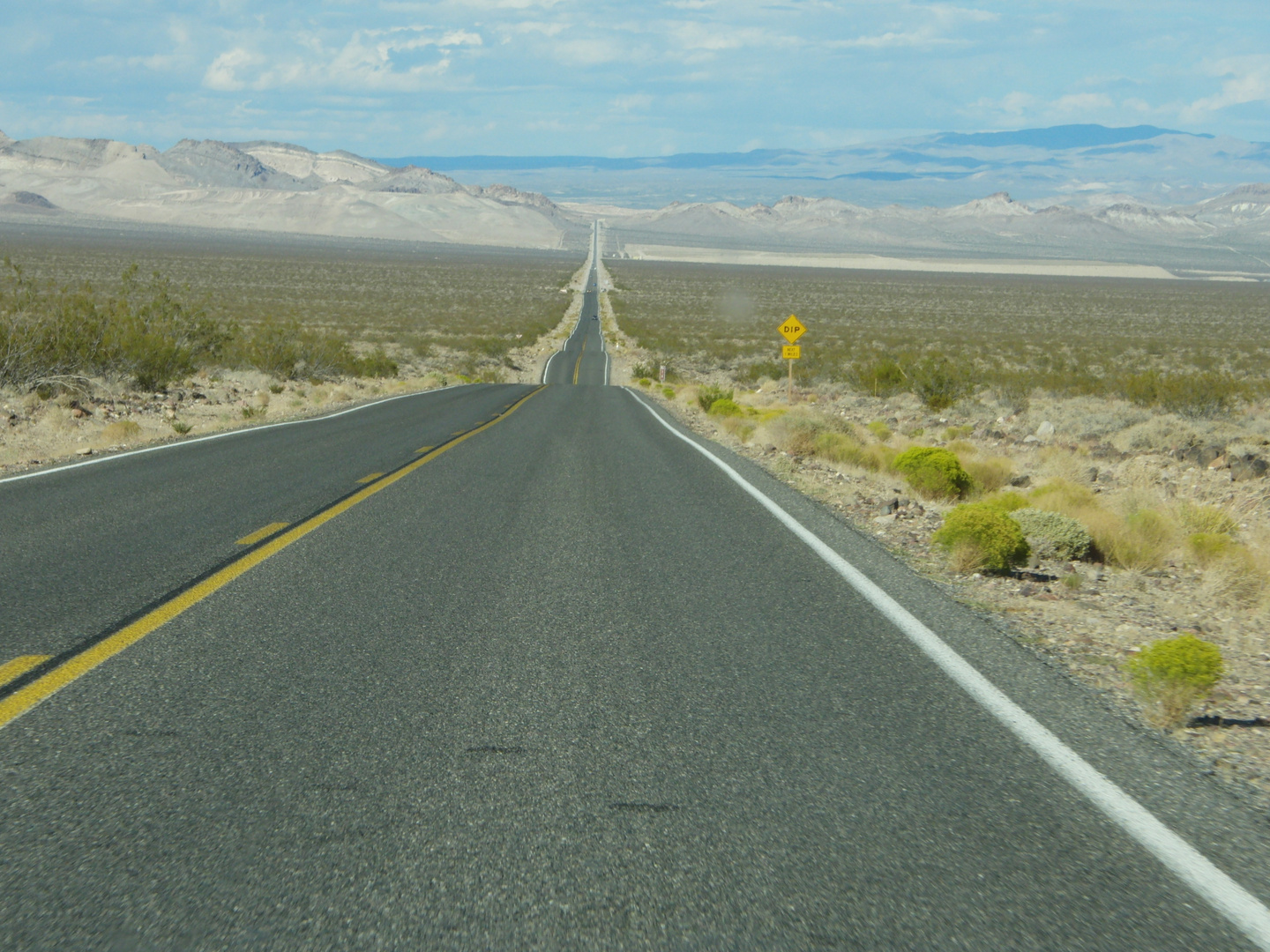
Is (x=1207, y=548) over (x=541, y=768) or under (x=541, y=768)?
under

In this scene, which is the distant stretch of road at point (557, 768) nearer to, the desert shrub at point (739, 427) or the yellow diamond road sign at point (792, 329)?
the desert shrub at point (739, 427)

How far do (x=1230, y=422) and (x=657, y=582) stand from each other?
17726 mm

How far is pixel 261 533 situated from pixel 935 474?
7.18 m

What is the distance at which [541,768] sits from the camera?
11.7 ft

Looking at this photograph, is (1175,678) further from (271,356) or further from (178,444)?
(271,356)

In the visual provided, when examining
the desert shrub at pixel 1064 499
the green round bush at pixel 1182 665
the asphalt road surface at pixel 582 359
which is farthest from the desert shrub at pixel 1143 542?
the asphalt road surface at pixel 582 359

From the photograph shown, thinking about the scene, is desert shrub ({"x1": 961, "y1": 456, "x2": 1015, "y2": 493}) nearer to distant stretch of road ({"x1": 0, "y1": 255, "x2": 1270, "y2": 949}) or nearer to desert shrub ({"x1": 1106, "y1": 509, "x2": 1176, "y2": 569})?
desert shrub ({"x1": 1106, "y1": 509, "x2": 1176, "y2": 569})

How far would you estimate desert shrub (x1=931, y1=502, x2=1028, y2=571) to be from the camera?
23.8 ft

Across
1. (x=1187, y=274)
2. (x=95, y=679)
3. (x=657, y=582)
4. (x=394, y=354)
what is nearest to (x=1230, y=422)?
(x=657, y=582)

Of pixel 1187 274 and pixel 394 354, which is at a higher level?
pixel 1187 274

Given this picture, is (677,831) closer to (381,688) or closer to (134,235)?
(381,688)

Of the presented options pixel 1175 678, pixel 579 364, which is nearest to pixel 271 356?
pixel 579 364

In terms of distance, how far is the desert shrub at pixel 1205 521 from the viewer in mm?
9500

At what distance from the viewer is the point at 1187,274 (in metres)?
168
